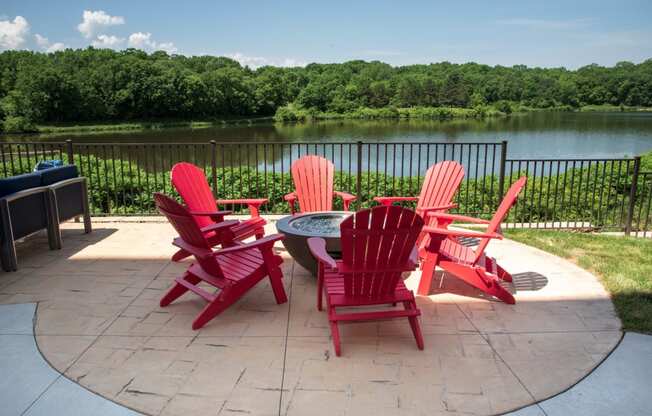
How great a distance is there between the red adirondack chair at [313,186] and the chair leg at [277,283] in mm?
1546

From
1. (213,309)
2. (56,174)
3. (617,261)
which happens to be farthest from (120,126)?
(617,261)

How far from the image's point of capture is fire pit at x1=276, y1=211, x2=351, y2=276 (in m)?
3.64

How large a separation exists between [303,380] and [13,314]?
2.39m

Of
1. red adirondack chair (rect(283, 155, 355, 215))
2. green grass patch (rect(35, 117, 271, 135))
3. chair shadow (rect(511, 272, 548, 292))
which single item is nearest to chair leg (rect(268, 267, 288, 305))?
red adirondack chair (rect(283, 155, 355, 215))

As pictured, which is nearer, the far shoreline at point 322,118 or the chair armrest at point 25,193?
the chair armrest at point 25,193

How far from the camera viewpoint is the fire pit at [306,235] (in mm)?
3637

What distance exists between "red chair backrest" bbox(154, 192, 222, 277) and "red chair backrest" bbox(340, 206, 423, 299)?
3.37 ft

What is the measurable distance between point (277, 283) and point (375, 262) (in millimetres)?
971

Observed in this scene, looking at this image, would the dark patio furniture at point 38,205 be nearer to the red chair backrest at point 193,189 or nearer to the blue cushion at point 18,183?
the blue cushion at point 18,183

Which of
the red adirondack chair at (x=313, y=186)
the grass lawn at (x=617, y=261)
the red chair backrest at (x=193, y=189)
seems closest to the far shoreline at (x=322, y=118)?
the red chair backrest at (x=193, y=189)

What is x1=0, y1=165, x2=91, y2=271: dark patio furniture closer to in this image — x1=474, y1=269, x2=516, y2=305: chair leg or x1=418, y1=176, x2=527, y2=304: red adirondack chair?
x1=418, y1=176, x2=527, y2=304: red adirondack chair

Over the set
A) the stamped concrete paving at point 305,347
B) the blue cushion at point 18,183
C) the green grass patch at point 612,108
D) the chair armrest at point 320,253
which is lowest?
the stamped concrete paving at point 305,347

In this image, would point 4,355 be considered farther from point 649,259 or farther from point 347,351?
point 649,259

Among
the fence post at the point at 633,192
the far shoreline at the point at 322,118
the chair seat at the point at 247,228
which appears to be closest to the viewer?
the chair seat at the point at 247,228
